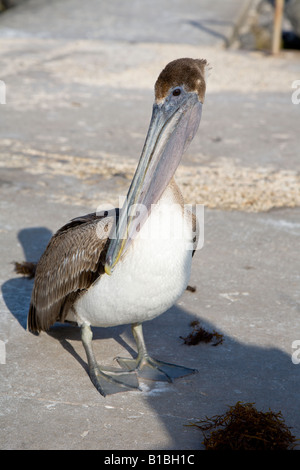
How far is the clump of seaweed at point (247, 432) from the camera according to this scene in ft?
9.72

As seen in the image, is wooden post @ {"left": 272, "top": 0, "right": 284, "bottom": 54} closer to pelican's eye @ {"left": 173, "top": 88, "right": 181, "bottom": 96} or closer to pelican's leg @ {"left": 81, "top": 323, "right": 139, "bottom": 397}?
pelican's eye @ {"left": 173, "top": 88, "right": 181, "bottom": 96}

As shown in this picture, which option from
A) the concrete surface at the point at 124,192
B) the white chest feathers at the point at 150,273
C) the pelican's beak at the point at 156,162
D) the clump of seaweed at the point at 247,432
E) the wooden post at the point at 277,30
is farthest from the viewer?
the wooden post at the point at 277,30

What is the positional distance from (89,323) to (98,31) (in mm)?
9658

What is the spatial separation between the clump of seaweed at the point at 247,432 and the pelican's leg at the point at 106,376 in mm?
484

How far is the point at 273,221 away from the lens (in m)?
5.59

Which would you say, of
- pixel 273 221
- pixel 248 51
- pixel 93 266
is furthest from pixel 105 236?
pixel 248 51

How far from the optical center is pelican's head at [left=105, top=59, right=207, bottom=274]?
3076mm

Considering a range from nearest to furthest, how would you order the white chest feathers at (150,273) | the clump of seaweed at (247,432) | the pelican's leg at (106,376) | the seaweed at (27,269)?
1. the clump of seaweed at (247,432)
2. the white chest feathers at (150,273)
3. the pelican's leg at (106,376)
4. the seaweed at (27,269)

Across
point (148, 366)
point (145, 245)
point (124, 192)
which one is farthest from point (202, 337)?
point (124, 192)

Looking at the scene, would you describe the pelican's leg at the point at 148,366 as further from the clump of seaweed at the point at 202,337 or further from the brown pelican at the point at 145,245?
the clump of seaweed at the point at 202,337

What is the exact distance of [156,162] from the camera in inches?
125

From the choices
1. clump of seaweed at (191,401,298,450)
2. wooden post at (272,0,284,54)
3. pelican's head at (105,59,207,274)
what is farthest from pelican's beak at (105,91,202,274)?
wooden post at (272,0,284,54)

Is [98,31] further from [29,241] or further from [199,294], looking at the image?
[199,294]

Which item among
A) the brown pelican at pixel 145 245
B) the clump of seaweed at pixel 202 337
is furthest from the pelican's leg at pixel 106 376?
the clump of seaweed at pixel 202 337
